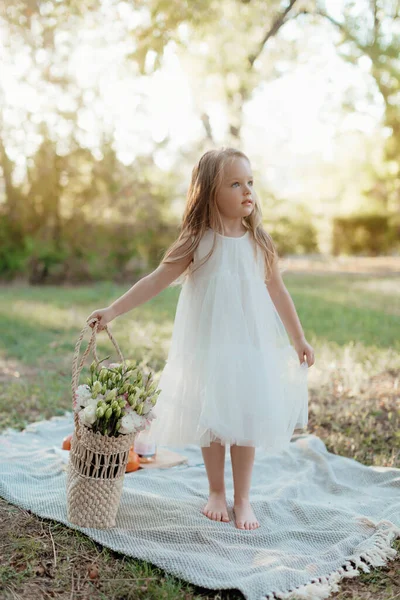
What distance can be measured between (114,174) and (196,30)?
445 cm

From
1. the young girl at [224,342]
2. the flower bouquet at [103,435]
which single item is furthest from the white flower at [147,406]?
the young girl at [224,342]

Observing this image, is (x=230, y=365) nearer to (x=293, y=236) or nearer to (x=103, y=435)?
(x=103, y=435)

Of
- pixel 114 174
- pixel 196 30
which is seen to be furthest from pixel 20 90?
pixel 196 30

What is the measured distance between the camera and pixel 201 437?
8.20ft

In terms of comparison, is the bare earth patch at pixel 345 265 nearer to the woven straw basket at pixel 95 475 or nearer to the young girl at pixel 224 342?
the young girl at pixel 224 342

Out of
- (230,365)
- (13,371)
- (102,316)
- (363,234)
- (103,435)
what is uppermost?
(363,234)

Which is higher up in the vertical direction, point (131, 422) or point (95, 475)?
point (131, 422)

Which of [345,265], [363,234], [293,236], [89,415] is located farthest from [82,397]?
[363,234]

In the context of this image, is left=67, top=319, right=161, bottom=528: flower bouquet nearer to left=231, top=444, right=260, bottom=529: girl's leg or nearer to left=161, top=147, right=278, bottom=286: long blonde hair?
left=231, top=444, right=260, bottom=529: girl's leg

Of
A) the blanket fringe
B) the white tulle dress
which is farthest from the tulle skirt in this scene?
the blanket fringe

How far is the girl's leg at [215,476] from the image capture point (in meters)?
2.63

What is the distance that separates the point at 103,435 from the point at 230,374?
54cm

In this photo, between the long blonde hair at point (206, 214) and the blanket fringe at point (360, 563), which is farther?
the long blonde hair at point (206, 214)

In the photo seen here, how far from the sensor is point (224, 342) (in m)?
2.54
